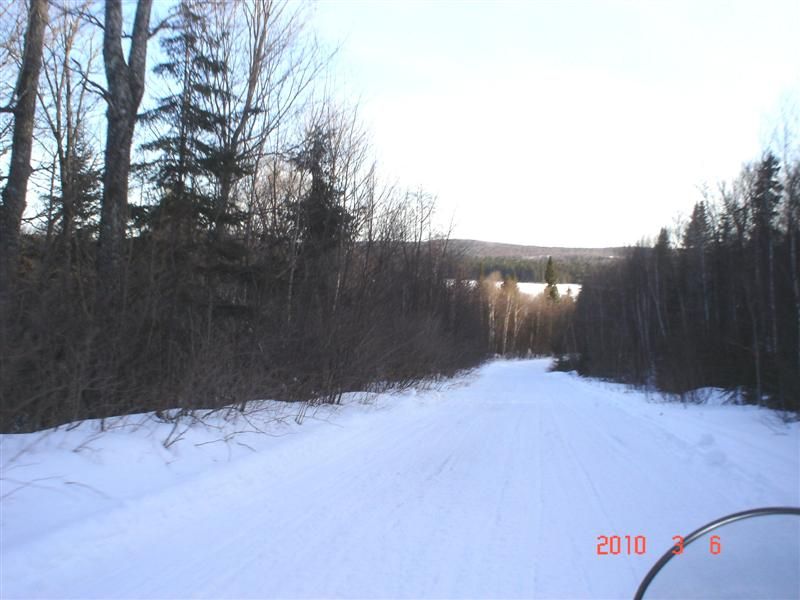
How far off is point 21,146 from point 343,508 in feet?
26.1

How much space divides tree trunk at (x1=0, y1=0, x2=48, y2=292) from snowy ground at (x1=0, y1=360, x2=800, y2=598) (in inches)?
142

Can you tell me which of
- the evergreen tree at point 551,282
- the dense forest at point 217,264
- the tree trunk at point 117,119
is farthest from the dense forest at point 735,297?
the evergreen tree at point 551,282

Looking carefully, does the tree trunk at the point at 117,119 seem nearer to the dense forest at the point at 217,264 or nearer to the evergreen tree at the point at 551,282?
the dense forest at the point at 217,264

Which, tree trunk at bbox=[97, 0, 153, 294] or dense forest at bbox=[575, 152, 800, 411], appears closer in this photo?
tree trunk at bbox=[97, 0, 153, 294]

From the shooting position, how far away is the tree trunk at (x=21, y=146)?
855 cm

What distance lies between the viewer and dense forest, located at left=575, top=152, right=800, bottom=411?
15.0m

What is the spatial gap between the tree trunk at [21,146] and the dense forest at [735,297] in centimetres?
1680

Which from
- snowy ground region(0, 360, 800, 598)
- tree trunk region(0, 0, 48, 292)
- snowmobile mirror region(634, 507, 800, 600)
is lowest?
snowy ground region(0, 360, 800, 598)

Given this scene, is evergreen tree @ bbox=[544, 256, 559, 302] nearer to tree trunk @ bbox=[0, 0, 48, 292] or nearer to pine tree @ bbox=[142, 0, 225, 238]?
pine tree @ bbox=[142, 0, 225, 238]

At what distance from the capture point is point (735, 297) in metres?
19.6

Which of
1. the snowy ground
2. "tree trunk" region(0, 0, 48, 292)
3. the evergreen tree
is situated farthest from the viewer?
the evergreen tree

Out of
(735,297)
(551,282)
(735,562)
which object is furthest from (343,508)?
(551,282)
